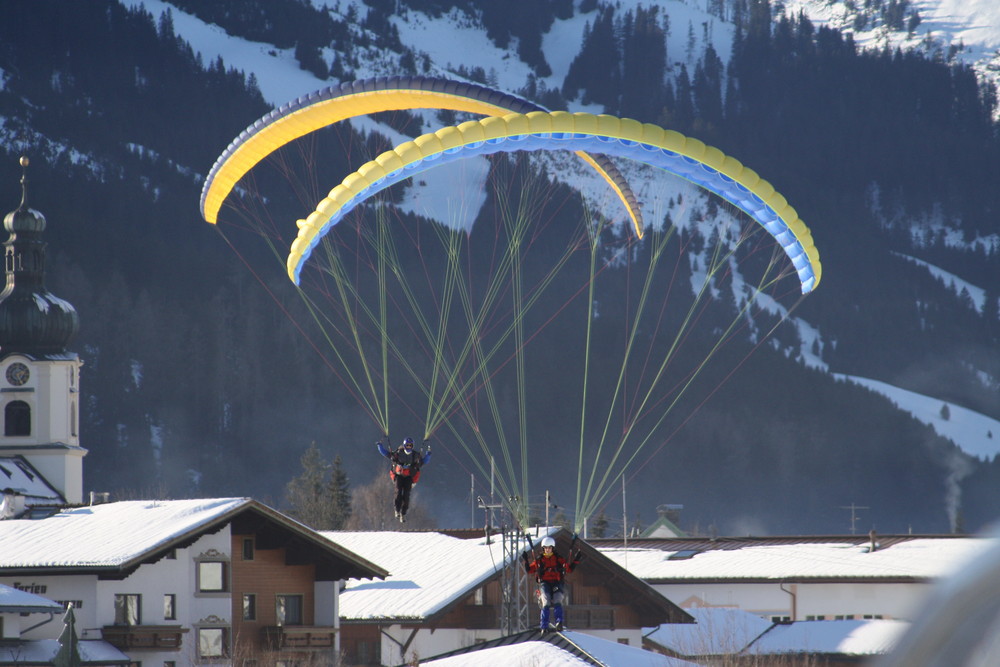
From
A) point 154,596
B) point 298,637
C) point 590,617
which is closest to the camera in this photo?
point 154,596

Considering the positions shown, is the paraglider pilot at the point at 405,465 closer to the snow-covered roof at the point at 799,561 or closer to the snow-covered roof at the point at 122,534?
the snow-covered roof at the point at 122,534

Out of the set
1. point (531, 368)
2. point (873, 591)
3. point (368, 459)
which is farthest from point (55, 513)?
point (531, 368)

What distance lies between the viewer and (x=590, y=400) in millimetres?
199000

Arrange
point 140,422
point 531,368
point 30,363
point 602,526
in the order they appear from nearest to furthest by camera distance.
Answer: point 30,363 < point 602,526 < point 140,422 < point 531,368

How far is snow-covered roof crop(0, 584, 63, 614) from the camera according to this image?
2856 cm

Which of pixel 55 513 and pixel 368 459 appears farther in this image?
pixel 368 459

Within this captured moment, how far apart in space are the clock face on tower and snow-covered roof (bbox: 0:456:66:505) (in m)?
3.74

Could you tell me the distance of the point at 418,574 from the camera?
38344 millimetres

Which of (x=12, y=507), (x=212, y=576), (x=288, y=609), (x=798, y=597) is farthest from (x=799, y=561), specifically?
(x=12, y=507)

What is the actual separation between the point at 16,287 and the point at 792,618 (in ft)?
146

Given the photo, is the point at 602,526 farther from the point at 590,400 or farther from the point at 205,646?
the point at 590,400

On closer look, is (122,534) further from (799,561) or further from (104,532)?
(799,561)

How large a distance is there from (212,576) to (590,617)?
937cm

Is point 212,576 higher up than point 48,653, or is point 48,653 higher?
point 212,576
